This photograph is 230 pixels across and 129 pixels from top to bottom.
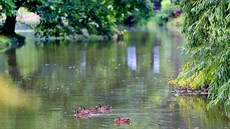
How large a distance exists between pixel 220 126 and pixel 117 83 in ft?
23.4

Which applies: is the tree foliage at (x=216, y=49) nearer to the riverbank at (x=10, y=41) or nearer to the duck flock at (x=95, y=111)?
the duck flock at (x=95, y=111)

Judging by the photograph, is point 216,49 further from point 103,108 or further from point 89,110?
point 89,110

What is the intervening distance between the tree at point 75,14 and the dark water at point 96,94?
9.88 metres

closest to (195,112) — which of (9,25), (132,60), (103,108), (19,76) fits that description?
(103,108)

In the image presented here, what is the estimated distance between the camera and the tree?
122 feet

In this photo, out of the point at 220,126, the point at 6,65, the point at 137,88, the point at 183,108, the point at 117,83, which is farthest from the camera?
the point at 6,65

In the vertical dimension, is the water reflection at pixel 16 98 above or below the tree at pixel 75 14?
below

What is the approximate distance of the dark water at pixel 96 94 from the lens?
11.8m

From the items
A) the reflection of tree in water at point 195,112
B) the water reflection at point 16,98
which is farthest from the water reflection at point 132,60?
the reflection of tree in water at point 195,112

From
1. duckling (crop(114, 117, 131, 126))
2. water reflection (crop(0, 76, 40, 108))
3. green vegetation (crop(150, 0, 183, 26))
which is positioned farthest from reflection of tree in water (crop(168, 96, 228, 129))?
green vegetation (crop(150, 0, 183, 26))

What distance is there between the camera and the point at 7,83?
60.2 feet

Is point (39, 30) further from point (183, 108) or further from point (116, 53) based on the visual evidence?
point (183, 108)

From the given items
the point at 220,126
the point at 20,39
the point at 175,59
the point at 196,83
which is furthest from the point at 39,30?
the point at 220,126

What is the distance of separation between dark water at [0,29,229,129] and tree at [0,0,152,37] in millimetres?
9875
